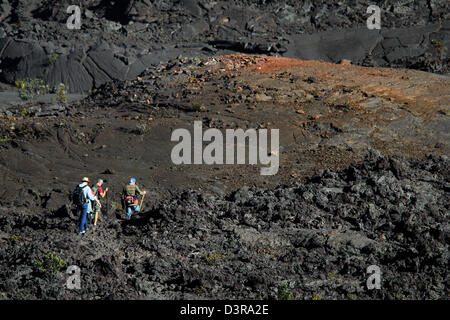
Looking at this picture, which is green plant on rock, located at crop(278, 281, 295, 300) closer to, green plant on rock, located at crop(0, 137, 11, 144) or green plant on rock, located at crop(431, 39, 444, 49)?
green plant on rock, located at crop(0, 137, 11, 144)

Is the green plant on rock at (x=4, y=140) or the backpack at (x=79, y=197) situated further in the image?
the green plant on rock at (x=4, y=140)

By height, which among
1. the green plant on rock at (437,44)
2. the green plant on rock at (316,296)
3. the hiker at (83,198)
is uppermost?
the green plant on rock at (437,44)

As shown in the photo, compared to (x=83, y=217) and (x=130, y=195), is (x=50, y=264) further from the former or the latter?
(x=130, y=195)

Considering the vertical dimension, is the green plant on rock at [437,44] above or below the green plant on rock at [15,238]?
above

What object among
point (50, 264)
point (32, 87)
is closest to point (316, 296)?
point (50, 264)

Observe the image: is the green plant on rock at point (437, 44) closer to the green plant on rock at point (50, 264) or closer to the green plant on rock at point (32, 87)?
A: the green plant on rock at point (32, 87)

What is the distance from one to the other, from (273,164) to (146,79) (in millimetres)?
9279

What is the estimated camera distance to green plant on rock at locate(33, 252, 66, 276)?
8.73 m

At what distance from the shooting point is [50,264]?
350 inches

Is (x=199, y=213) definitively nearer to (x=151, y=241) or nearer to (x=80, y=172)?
(x=151, y=241)

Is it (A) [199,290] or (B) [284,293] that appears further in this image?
(A) [199,290]

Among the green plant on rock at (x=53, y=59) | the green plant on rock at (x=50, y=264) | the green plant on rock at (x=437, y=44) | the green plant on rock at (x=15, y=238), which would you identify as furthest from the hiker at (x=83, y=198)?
the green plant on rock at (x=437, y=44)

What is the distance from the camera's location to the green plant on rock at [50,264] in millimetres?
8727
